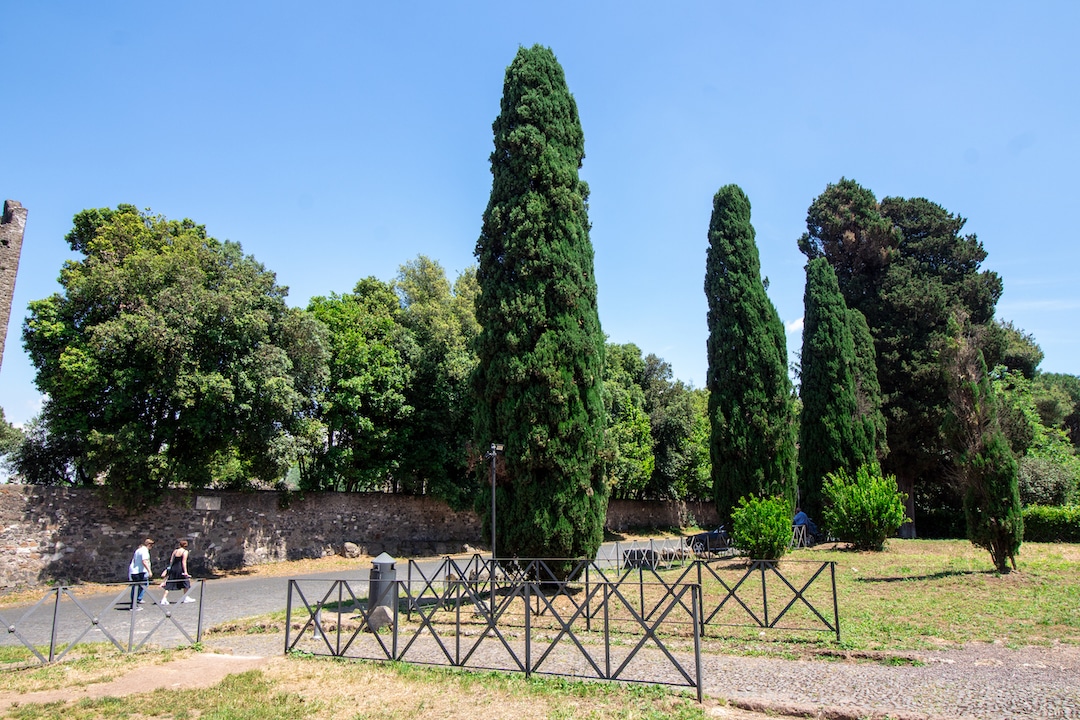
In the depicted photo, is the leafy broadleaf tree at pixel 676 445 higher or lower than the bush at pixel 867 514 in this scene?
higher

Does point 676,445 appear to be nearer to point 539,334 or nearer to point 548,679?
point 539,334

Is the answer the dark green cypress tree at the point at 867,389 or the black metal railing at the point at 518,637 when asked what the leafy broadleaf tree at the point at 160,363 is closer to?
the black metal railing at the point at 518,637

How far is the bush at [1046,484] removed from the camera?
87.0 feet

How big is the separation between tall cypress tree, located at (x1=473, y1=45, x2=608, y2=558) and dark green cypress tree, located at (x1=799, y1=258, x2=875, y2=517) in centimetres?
1310

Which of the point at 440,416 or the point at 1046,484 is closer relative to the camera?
the point at 440,416

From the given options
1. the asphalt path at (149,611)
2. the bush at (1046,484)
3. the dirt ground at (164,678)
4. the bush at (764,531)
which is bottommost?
the asphalt path at (149,611)

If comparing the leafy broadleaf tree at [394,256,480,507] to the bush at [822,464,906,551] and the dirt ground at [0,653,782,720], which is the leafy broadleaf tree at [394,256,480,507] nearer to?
the bush at [822,464,906,551]

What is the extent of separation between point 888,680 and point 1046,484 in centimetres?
2688

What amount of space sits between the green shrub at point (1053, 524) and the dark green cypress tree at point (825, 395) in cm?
599

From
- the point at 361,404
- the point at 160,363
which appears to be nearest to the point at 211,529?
the point at 160,363

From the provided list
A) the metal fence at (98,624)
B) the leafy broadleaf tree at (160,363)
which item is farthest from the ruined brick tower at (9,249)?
the metal fence at (98,624)

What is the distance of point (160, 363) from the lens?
17203mm

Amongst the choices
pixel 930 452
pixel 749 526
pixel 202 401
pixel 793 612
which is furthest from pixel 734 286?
pixel 202 401

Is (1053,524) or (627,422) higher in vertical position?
(627,422)
